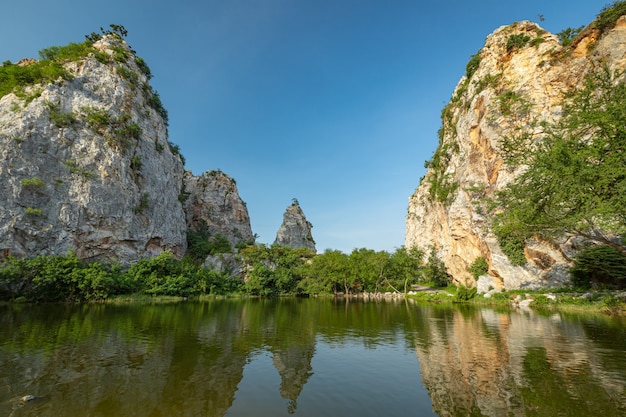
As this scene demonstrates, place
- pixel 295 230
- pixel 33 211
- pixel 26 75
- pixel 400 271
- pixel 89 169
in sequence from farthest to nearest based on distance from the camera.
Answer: pixel 295 230
pixel 400 271
pixel 26 75
pixel 89 169
pixel 33 211

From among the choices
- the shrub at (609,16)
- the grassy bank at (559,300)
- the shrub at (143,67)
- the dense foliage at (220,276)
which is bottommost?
the grassy bank at (559,300)

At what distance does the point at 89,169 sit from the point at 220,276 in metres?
30.3

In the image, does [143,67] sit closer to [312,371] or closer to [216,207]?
[216,207]

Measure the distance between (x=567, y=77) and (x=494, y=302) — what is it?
32578 mm

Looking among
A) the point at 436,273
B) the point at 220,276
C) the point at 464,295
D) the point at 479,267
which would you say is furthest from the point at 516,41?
the point at 220,276

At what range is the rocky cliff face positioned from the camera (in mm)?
38812

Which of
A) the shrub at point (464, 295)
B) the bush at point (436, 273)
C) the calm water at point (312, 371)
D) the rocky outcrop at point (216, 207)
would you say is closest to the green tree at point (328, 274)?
the bush at point (436, 273)

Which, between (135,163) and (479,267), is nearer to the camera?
(479,267)

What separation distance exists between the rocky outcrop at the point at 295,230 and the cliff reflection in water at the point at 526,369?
10123 centimetres

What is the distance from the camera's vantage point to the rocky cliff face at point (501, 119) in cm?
3881

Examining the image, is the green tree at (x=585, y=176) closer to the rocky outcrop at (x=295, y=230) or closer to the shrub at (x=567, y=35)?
the shrub at (x=567, y=35)

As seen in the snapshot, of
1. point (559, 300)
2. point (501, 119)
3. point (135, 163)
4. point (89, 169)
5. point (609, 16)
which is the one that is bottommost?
point (559, 300)

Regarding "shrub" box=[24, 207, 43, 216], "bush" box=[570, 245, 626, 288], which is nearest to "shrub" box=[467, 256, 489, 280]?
"bush" box=[570, 245, 626, 288]

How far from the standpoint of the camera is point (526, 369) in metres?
11.5
